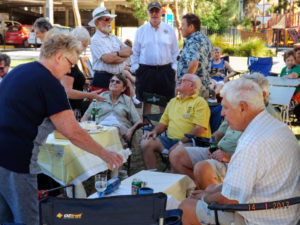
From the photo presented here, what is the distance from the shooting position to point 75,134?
242 cm

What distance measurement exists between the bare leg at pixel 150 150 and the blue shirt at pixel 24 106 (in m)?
2.28

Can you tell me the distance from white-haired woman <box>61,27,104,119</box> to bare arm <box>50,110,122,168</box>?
6.94ft

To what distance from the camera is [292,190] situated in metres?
2.22

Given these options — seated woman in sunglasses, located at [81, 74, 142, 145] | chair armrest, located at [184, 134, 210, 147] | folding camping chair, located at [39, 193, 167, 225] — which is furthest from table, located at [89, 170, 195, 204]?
seated woman in sunglasses, located at [81, 74, 142, 145]

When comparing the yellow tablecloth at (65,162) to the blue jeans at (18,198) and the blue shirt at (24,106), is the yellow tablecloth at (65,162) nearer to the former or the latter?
the blue jeans at (18,198)

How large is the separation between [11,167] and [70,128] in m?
0.40

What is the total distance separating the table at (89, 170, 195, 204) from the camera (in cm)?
308

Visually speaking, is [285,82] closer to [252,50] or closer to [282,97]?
[282,97]

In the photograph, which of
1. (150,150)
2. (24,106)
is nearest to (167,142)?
(150,150)

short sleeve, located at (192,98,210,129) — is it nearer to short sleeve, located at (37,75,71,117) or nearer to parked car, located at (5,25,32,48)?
short sleeve, located at (37,75,71,117)

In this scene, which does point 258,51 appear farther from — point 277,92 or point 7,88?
point 7,88

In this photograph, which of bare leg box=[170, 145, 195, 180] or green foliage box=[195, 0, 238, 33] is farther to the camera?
green foliage box=[195, 0, 238, 33]

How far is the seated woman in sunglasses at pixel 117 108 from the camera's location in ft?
15.8

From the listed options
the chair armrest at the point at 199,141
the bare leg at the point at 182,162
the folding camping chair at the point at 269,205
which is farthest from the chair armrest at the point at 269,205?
the chair armrest at the point at 199,141
